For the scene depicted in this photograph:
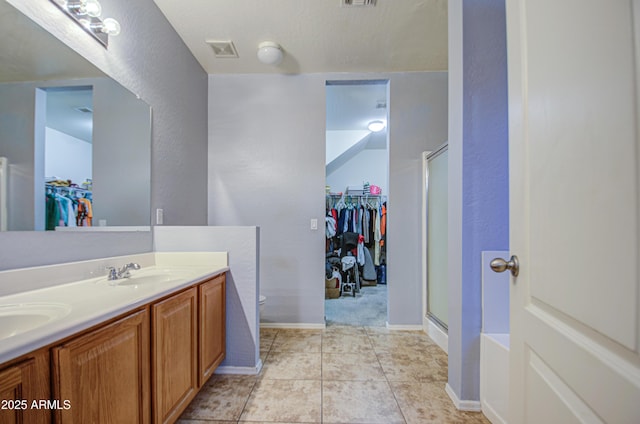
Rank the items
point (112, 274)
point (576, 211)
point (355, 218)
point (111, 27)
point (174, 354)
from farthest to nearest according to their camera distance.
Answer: point (355, 218), point (111, 27), point (112, 274), point (174, 354), point (576, 211)

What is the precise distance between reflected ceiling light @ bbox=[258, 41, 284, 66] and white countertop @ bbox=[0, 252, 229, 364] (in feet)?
6.11

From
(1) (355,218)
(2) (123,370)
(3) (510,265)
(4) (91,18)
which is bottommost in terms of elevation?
(2) (123,370)

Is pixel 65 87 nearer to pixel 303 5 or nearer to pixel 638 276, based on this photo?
pixel 303 5

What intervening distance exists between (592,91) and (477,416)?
1686 mm

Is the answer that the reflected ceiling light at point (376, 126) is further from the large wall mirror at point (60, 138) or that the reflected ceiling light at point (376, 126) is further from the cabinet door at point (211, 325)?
the cabinet door at point (211, 325)

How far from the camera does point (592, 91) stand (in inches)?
18.2

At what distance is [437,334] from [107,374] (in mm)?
2330

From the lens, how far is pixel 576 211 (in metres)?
0.50

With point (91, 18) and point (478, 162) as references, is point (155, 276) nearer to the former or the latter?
point (91, 18)

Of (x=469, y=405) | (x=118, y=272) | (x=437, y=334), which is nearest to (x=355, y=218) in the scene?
(x=437, y=334)

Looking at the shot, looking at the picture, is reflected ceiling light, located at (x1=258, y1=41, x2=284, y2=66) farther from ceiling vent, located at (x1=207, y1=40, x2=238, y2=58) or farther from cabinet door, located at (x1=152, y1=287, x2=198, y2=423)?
cabinet door, located at (x1=152, y1=287, x2=198, y2=423)

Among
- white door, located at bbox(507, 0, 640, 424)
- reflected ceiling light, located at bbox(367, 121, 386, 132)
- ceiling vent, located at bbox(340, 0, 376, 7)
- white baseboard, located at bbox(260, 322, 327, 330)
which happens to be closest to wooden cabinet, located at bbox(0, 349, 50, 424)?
white door, located at bbox(507, 0, 640, 424)

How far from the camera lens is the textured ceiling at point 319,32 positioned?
189cm

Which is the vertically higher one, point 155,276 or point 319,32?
point 319,32
